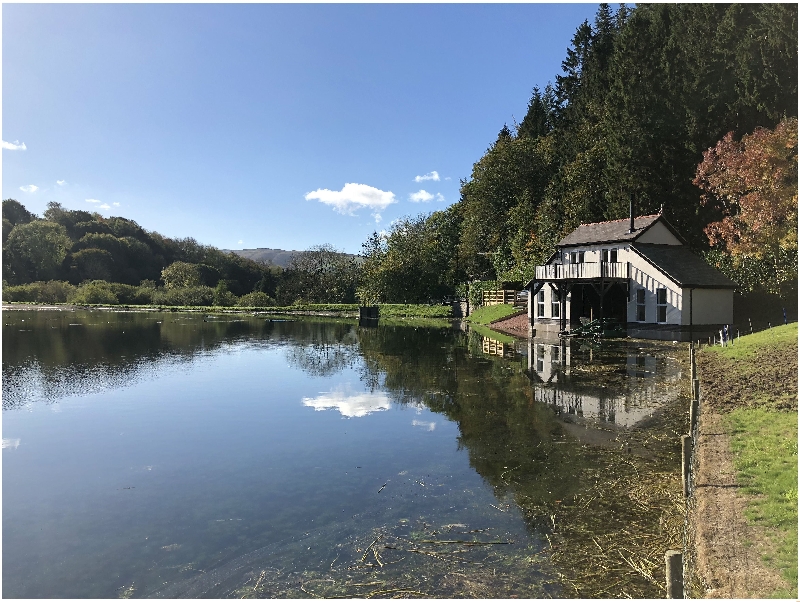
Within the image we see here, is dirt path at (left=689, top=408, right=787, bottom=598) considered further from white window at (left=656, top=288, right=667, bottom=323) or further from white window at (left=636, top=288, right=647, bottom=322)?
white window at (left=636, top=288, right=647, bottom=322)

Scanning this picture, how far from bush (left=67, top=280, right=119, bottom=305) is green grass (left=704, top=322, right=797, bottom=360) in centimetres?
9979

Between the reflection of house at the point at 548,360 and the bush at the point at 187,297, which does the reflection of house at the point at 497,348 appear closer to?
the reflection of house at the point at 548,360

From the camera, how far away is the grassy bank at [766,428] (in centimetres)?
729

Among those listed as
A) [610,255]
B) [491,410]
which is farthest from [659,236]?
[491,410]

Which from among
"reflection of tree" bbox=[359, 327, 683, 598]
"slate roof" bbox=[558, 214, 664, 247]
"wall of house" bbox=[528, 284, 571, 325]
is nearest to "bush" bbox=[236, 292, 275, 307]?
"wall of house" bbox=[528, 284, 571, 325]

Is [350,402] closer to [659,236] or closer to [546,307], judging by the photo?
[546,307]

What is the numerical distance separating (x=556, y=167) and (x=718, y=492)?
57201mm

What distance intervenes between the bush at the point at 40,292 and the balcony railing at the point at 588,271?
3805 inches

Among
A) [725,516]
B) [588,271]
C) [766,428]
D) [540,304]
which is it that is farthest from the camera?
[540,304]

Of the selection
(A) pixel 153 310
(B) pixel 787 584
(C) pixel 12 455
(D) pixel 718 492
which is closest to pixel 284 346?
(C) pixel 12 455

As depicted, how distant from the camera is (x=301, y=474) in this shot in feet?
35.8

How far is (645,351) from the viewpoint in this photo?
2825 cm

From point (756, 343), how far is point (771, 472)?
15896mm

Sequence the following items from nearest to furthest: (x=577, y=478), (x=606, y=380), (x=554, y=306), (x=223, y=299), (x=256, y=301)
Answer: (x=577, y=478) → (x=606, y=380) → (x=554, y=306) → (x=256, y=301) → (x=223, y=299)
